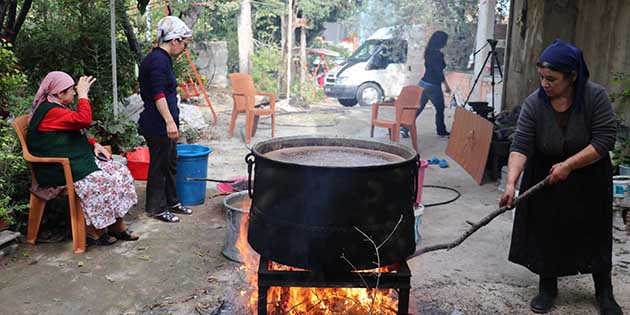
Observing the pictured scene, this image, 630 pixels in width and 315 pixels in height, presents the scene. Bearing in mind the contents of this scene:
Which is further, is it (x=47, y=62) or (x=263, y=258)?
(x=47, y=62)

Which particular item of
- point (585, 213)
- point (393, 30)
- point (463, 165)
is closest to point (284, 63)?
point (393, 30)

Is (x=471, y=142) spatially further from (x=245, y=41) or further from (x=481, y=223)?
(x=245, y=41)

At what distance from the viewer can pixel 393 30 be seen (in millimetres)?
15312

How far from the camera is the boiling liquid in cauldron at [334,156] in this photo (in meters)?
3.12

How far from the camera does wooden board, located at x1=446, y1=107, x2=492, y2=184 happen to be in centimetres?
663

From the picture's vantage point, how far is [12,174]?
4414mm

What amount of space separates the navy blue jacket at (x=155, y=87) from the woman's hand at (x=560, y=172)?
3.05 meters

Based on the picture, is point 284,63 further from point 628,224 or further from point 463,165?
point 628,224

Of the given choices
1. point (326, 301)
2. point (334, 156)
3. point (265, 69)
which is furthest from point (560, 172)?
point (265, 69)

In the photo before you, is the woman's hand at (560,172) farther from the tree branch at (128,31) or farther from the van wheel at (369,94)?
the van wheel at (369,94)

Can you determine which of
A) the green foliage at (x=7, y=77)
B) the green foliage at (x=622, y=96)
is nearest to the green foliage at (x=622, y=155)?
the green foliage at (x=622, y=96)

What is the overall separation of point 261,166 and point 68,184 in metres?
1.92

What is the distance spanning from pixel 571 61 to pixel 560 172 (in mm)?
601

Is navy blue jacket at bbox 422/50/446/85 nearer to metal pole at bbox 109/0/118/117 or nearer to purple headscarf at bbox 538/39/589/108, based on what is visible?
metal pole at bbox 109/0/118/117
